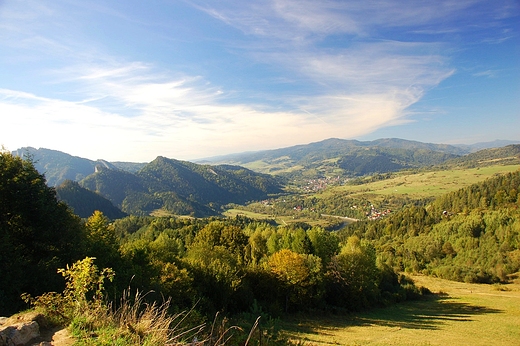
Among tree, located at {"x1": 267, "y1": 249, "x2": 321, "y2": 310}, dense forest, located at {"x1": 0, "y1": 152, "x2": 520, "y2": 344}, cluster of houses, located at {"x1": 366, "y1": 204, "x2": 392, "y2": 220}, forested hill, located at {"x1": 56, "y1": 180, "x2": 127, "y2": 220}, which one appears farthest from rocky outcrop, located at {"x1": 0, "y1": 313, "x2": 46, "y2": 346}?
cluster of houses, located at {"x1": 366, "y1": 204, "x2": 392, "y2": 220}

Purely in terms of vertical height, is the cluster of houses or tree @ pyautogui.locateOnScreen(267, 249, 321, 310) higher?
tree @ pyautogui.locateOnScreen(267, 249, 321, 310)

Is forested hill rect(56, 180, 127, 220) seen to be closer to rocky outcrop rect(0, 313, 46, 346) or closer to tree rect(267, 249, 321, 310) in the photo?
tree rect(267, 249, 321, 310)

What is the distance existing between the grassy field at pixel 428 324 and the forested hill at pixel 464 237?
2400 cm

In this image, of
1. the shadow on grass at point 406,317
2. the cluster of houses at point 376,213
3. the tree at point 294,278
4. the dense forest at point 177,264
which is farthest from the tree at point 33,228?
the cluster of houses at point 376,213

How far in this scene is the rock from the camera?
19.5 ft

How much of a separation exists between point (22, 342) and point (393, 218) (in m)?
140

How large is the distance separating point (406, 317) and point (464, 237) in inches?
2698

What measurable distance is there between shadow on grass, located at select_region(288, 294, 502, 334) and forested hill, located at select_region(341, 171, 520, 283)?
26976 mm

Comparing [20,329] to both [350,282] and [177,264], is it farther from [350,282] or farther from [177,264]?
[350,282]

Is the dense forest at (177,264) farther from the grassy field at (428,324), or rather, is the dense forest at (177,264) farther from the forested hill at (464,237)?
the forested hill at (464,237)

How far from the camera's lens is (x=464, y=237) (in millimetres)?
84062

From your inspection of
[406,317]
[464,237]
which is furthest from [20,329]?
[464,237]

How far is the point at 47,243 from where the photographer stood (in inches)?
700

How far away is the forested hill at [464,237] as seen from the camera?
222 ft
